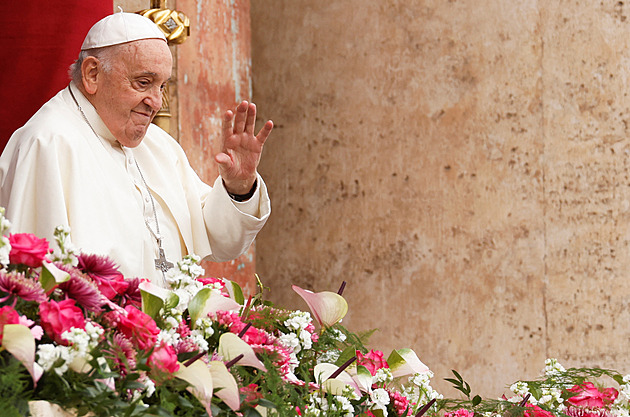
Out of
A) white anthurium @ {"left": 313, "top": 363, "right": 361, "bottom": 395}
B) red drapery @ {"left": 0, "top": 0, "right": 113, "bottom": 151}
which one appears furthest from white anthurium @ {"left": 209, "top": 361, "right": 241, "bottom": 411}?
red drapery @ {"left": 0, "top": 0, "right": 113, "bottom": 151}

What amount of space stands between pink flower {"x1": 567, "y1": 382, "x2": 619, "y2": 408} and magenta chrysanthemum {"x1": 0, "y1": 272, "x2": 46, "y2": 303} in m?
1.21

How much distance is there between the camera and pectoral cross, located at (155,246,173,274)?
8.45ft

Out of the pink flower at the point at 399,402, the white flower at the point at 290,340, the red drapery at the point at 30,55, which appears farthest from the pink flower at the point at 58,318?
the red drapery at the point at 30,55

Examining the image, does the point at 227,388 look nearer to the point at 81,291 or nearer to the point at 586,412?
the point at 81,291

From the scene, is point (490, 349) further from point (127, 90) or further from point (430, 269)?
point (127, 90)

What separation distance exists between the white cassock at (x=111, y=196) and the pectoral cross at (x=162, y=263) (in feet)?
0.07

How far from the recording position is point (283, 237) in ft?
17.2

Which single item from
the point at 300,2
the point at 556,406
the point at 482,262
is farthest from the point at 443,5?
the point at 556,406

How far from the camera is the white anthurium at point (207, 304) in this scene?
3.97 ft

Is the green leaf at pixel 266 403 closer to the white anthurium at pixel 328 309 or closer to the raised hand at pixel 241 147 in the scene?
the white anthurium at pixel 328 309

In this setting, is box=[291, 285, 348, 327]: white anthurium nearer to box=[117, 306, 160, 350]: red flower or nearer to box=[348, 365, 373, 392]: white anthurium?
box=[348, 365, 373, 392]: white anthurium

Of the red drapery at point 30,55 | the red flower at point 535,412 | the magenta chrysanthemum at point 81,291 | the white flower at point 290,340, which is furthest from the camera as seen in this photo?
the red drapery at point 30,55

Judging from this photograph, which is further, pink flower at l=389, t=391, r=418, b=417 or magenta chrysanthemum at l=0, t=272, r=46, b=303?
pink flower at l=389, t=391, r=418, b=417

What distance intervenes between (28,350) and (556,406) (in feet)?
4.06
